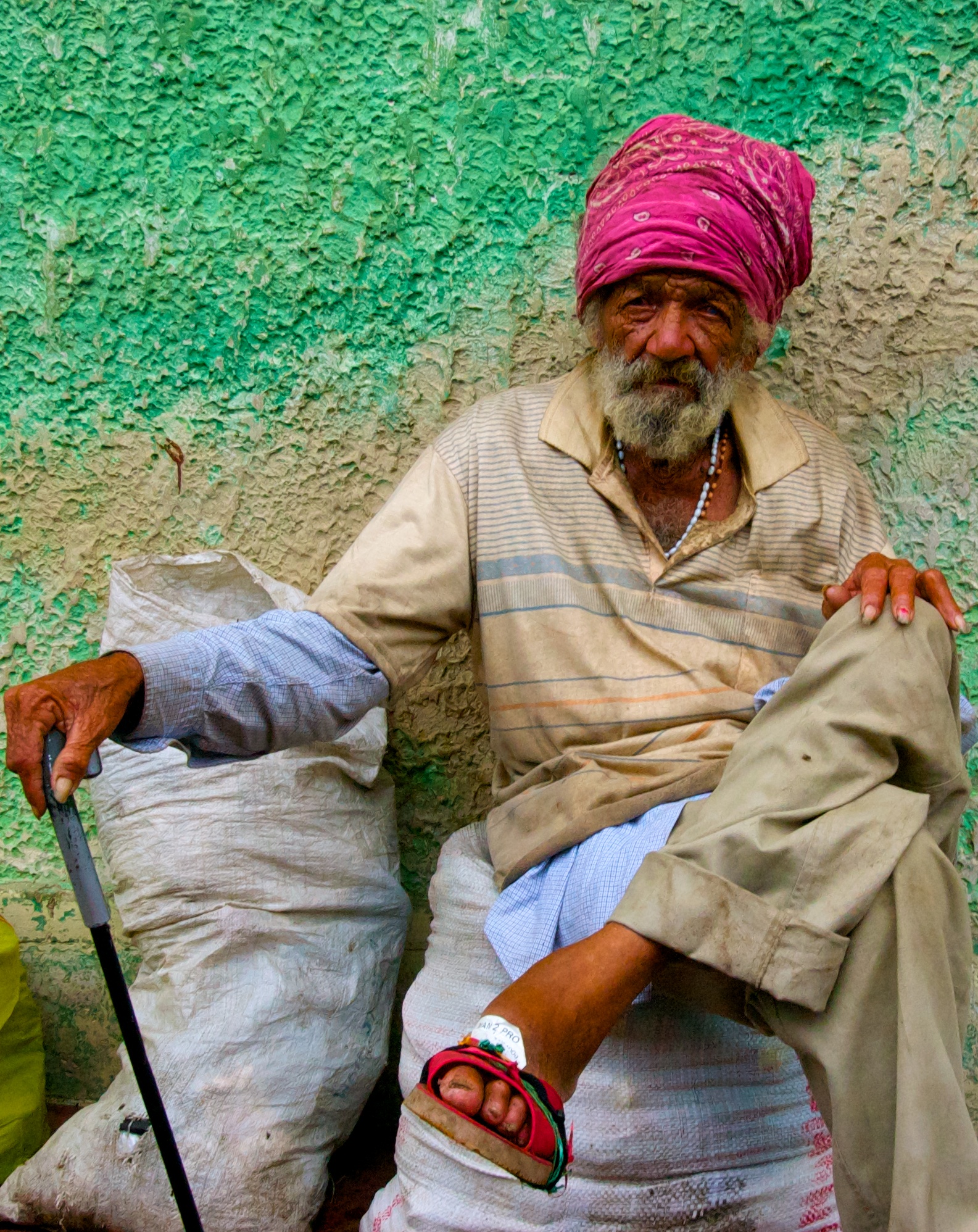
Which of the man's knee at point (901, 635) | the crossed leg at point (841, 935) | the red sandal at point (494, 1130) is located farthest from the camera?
the man's knee at point (901, 635)

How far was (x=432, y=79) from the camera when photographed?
7.20 ft

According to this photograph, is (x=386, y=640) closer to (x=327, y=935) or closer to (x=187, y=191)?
(x=327, y=935)

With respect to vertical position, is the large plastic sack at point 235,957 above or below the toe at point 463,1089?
below

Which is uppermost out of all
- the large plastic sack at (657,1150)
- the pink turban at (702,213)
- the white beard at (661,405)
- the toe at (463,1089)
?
the pink turban at (702,213)

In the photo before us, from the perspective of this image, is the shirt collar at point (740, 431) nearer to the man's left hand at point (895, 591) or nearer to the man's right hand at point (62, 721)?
the man's left hand at point (895, 591)

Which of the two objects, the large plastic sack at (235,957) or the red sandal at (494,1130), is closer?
the red sandal at (494,1130)

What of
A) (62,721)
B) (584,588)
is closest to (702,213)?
(584,588)

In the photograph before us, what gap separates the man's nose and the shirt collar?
0.17 metres

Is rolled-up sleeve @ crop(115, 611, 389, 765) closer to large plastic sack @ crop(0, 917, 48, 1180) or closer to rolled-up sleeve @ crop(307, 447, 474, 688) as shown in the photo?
rolled-up sleeve @ crop(307, 447, 474, 688)

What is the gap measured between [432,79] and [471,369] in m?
0.57

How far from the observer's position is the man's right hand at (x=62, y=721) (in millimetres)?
1322

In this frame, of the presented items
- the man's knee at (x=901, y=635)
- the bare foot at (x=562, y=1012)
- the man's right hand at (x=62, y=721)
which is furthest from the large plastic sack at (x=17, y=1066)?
the man's knee at (x=901, y=635)

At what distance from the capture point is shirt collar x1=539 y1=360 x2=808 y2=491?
197cm

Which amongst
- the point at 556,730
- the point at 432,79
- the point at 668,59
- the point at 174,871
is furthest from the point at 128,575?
the point at 668,59
